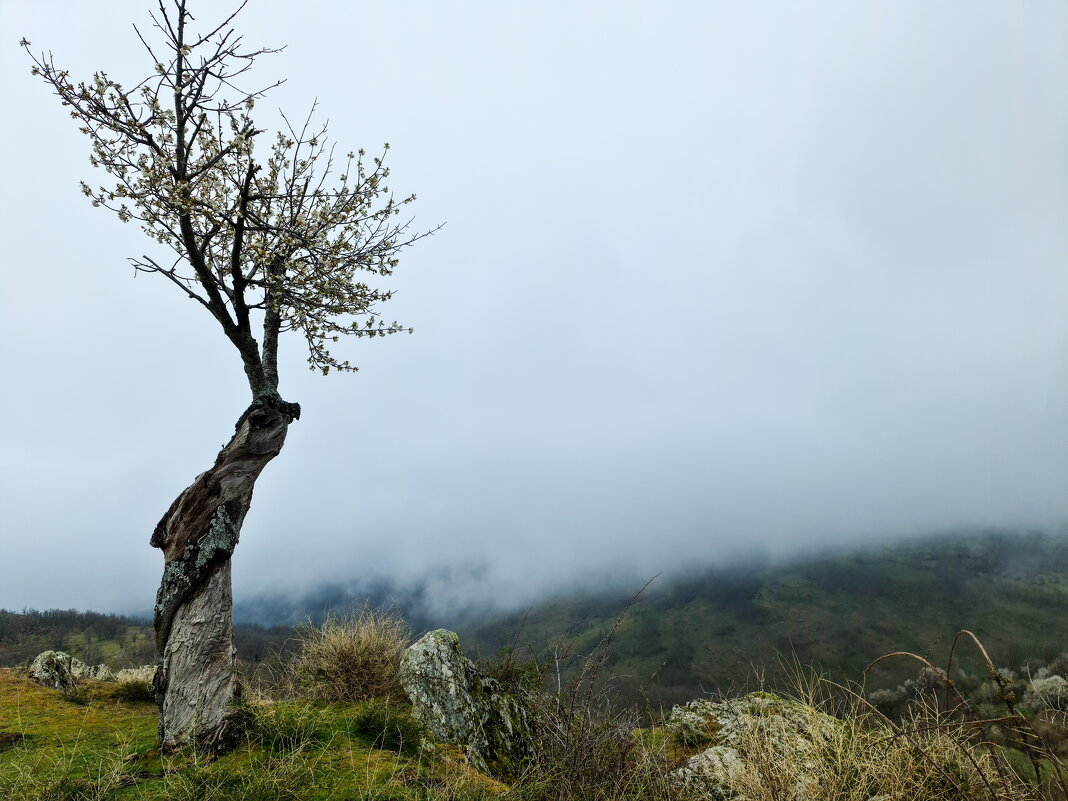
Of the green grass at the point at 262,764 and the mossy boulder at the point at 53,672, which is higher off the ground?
the mossy boulder at the point at 53,672

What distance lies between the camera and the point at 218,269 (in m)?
9.73

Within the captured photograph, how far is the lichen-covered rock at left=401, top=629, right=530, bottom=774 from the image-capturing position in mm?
7445

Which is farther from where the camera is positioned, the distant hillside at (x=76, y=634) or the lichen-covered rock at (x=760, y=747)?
the distant hillside at (x=76, y=634)

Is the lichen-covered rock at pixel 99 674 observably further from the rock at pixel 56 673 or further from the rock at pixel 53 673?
the rock at pixel 53 673

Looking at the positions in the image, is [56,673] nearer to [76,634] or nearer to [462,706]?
[462,706]

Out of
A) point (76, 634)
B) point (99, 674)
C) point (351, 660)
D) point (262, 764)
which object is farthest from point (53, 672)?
point (76, 634)

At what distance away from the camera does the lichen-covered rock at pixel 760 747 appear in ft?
18.9

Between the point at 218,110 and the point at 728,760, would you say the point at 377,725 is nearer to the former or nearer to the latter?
the point at 728,760

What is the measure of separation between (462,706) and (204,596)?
13.3ft

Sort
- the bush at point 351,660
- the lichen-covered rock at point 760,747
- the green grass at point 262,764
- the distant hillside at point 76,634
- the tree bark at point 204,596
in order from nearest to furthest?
the green grass at point 262,764 → the lichen-covered rock at point 760,747 → the tree bark at point 204,596 → the bush at point 351,660 → the distant hillside at point 76,634

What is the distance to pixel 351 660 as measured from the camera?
9.83m

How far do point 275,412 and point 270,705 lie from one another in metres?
4.43

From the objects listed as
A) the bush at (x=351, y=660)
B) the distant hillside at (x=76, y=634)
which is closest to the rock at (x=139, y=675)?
the bush at (x=351, y=660)

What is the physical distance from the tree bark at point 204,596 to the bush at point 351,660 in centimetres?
264
